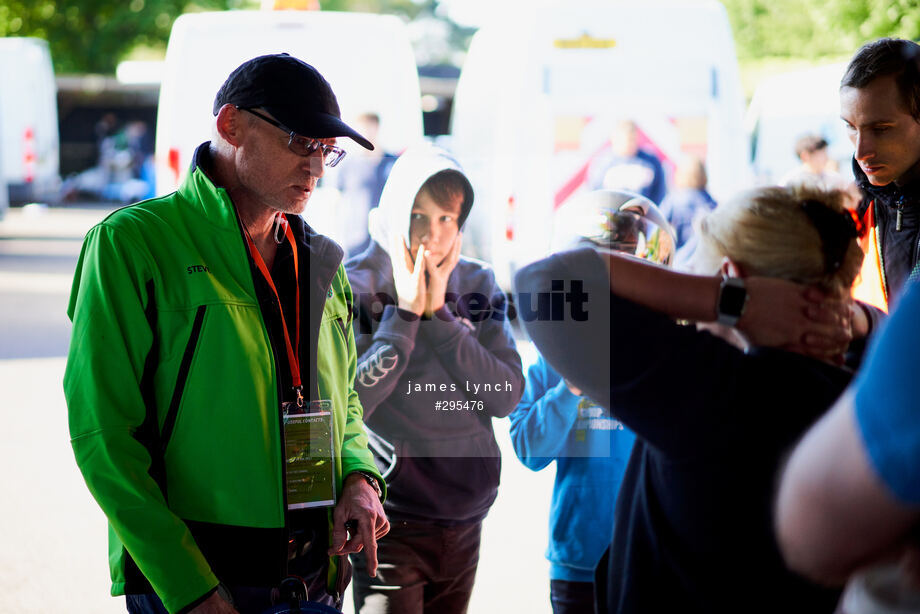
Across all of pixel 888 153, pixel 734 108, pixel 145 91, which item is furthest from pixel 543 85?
pixel 145 91

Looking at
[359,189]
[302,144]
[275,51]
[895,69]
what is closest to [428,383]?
[302,144]

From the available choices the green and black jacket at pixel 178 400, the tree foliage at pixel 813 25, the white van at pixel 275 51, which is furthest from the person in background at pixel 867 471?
the tree foliage at pixel 813 25

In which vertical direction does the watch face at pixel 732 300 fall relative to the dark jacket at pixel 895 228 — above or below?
above

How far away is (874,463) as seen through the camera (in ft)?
3.49

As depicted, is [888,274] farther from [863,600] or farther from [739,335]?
[863,600]

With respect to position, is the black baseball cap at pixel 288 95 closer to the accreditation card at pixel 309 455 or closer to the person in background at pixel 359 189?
A: the accreditation card at pixel 309 455

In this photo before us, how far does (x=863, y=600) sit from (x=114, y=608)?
143 inches

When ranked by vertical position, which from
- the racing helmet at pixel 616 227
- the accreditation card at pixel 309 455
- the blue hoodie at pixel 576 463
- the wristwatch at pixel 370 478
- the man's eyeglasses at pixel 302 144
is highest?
the man's eyeglasses at pixel 302 144

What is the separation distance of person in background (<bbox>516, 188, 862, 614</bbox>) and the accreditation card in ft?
2.25

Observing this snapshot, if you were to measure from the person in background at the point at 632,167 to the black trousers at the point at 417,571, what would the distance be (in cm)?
539

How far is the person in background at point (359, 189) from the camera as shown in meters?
4.30

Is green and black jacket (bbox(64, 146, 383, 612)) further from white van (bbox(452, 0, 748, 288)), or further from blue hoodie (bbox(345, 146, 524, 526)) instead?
white van (bbox(452, 0, 748, 288))

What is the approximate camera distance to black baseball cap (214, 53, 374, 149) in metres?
2.25

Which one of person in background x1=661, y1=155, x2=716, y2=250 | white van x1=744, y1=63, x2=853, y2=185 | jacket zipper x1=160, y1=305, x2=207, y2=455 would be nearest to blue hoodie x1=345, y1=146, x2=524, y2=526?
jacket zipper x1=160, y1=305, x2=207, y2=455
